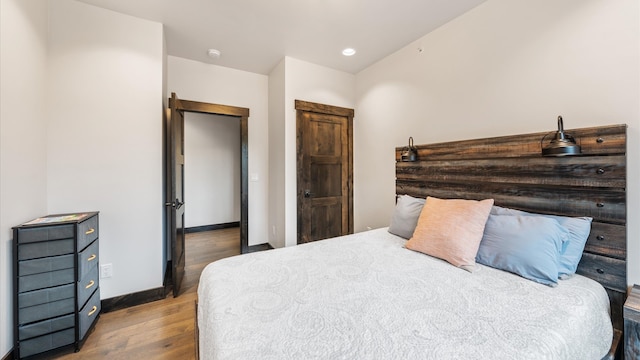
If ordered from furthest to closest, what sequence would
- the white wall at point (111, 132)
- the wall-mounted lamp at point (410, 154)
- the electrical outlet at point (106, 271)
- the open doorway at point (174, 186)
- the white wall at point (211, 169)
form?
the white wall at point (211, 169) < the wall-mounted lamp at point (410, 154) < the open doorway at point (174, 186) < the electrical outlet at point (106, 271) < the white wall at point (111, 132)

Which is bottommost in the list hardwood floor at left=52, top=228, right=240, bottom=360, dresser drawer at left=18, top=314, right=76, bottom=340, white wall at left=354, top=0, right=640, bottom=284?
hardwood floor at left=52, top=228, right=240, bottom=360

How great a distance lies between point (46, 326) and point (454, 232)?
287cm

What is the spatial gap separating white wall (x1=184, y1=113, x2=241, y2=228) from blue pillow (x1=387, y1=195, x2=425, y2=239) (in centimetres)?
374

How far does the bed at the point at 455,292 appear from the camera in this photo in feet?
2.87

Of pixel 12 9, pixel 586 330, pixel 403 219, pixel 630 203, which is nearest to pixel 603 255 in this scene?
pixel 630 203

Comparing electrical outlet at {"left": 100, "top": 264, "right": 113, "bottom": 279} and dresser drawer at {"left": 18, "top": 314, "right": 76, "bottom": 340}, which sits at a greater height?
electrical outlet at {"left": 100, "top": 264, "right": 113, "bottom": 279}

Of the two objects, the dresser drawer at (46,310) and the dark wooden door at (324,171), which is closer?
the dresser drawer at (46,310)

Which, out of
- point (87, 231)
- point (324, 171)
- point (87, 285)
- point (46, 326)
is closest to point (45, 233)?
point (87, 231)

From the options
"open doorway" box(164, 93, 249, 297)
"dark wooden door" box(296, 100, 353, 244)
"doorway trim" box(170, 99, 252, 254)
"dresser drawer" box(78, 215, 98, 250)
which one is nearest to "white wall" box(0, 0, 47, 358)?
"dresser drawer" box(78, 215, 98, 250)

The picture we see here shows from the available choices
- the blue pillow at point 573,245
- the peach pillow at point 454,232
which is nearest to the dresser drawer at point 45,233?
the peach pillow at point 454,232

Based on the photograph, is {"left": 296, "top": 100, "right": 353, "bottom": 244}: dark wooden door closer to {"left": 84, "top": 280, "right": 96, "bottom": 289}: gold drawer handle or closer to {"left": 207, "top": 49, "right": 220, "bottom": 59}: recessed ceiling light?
{"left": 207, "top": 49, "right": 220, "bottom": 59}: recessed ceiling light

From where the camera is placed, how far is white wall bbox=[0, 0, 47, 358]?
1.46m

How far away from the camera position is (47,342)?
63.7 inches

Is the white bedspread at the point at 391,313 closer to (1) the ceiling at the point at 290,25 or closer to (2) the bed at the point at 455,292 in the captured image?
(2) the bed at the point at 455,292
